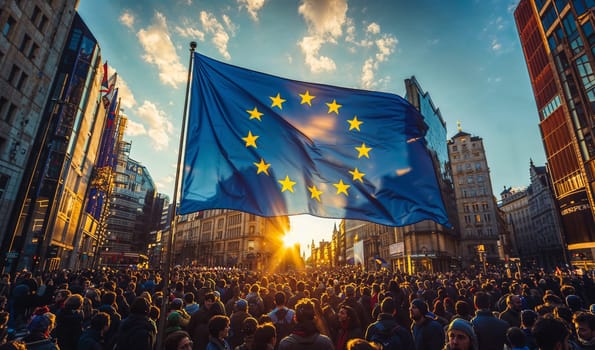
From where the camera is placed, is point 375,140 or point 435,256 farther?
point 435,256

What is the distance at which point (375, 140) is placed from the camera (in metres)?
7.65

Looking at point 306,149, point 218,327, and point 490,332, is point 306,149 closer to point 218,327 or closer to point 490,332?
point 218,327

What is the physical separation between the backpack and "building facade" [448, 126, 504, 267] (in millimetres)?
72303

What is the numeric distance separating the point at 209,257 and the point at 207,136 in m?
102

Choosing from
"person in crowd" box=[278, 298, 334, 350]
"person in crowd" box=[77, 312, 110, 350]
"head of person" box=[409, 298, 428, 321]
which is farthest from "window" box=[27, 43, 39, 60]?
"head of person" box=[409, 298, 428, 321]

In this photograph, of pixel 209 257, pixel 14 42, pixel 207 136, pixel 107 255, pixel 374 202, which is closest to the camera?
pixel 207 136

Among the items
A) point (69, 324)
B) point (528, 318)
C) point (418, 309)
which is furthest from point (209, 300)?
point (528, 318)

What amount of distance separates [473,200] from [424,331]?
7943 cm

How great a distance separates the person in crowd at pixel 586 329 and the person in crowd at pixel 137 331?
19.9 feet

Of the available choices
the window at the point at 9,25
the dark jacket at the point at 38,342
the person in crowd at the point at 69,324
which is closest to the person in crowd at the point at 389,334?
the dark jacket at the point at 38,342

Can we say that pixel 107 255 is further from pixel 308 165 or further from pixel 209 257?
pixel 308 165

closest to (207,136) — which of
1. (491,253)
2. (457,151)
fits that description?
(491,253)

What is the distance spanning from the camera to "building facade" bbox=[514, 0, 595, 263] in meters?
37.4

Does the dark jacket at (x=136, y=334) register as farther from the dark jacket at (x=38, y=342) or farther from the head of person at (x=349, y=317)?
the head of person at (x=349, y=317)
